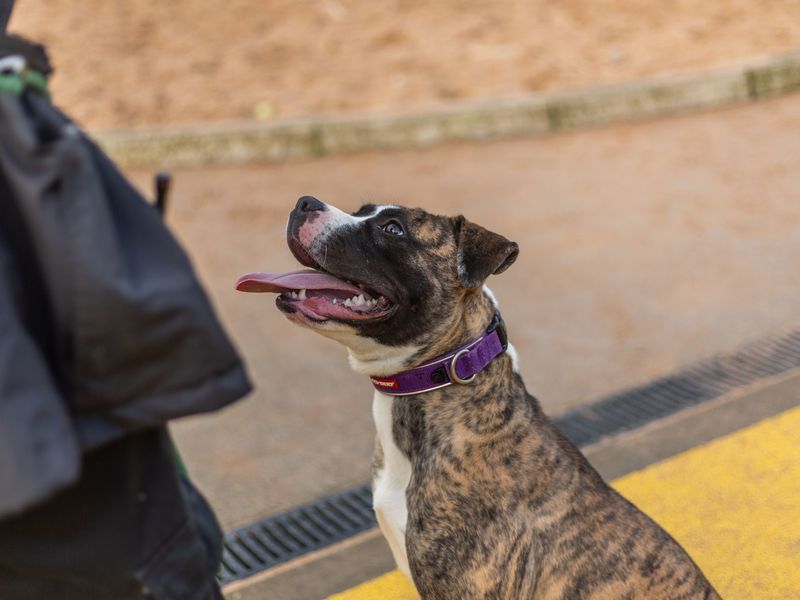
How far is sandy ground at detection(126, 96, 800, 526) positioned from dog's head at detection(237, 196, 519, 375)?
144 centimetres

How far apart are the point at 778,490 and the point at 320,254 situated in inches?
84.1

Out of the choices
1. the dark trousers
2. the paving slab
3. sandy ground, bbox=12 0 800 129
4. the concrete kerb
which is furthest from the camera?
sandy ground, bbox=12 0 800 129

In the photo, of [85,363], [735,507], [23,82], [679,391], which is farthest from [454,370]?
[679,391]

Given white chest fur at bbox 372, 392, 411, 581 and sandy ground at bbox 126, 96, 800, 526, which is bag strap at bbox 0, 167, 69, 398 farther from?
sandy ground at bbox 126, 96, 800, 526

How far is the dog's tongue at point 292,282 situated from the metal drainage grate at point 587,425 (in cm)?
131

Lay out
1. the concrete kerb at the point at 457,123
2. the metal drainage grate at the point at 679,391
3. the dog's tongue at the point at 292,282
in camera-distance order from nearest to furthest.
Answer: the dog's tongue at the point at 292,282 → the metal drainage grate at the point at 679,391 → the concrete kerb at the point at 457,123

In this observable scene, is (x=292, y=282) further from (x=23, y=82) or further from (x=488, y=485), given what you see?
(x=23, y=82)

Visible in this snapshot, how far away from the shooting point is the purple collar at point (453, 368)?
2.70 metres

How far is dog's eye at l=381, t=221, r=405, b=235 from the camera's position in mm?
2880

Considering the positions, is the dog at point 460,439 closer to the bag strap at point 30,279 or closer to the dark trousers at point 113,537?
the dark trousers at point 113,537

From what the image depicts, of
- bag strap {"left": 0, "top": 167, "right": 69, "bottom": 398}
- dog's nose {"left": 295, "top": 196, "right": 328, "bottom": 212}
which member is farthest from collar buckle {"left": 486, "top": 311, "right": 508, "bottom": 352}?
bag strap {"left": 0, "top": 167, "right": 69, "bottom": 398}

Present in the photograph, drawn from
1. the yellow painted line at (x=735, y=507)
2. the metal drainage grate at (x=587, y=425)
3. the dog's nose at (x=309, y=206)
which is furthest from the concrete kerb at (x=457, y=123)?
the dog's nose at (x=309, y=206)

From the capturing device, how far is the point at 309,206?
9.37ft

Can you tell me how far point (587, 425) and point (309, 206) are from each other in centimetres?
201
